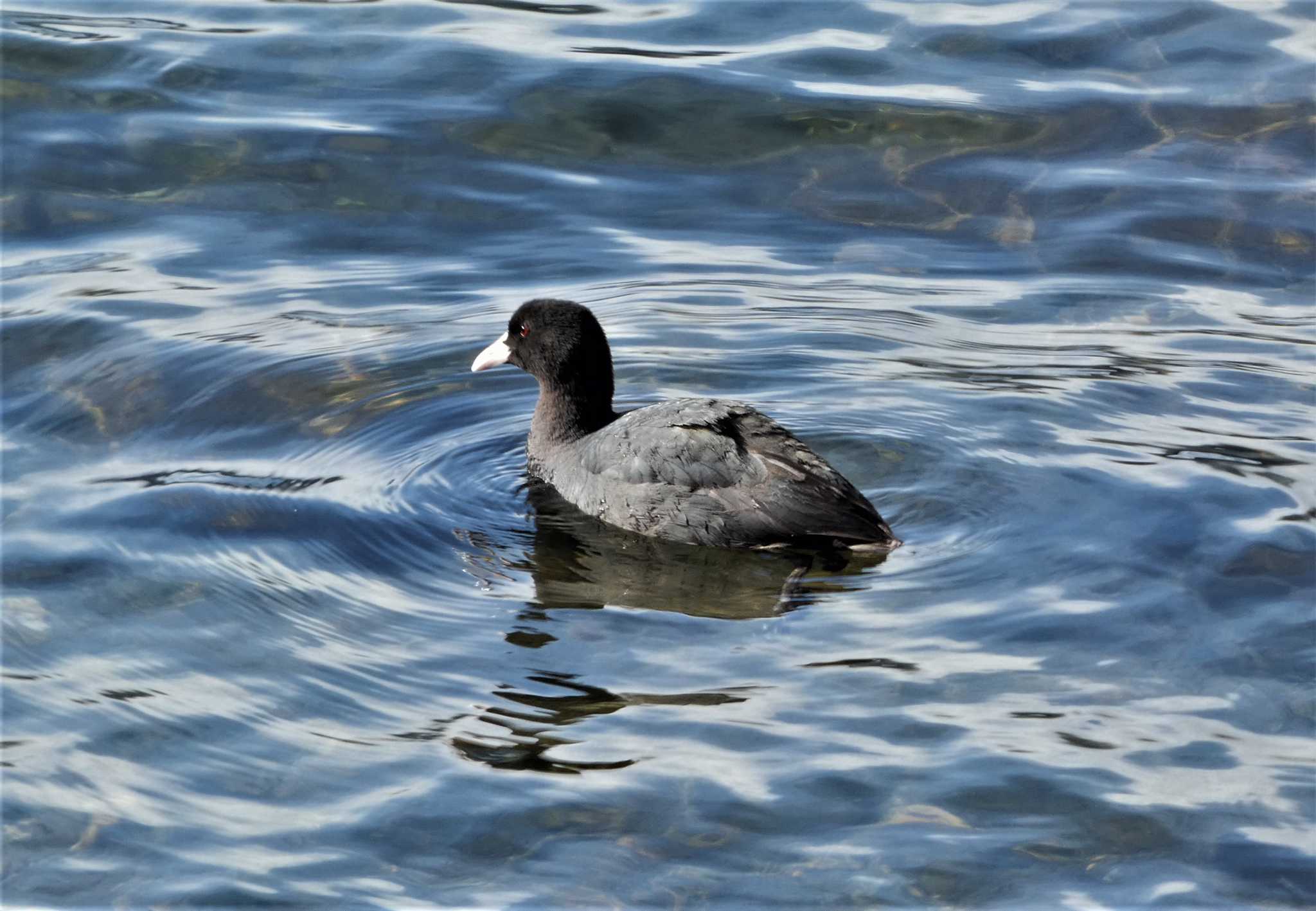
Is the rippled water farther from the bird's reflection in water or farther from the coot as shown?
the coot

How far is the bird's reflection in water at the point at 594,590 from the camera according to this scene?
5.41 meters

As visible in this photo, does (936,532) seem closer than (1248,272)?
Yes

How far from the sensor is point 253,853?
489 cm

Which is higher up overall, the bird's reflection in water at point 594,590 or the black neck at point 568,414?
the black neck at point 568,414

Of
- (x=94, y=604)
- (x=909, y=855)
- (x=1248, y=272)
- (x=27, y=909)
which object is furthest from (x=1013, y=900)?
(x=1248, y=272)

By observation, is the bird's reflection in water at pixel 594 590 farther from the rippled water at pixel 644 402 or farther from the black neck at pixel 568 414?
the black neck at pixel 568 414

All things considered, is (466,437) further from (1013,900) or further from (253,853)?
(1013,900)

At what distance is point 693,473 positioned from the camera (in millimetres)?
6859

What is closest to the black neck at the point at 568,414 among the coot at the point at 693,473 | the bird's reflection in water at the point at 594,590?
the coot at the point at 693,473

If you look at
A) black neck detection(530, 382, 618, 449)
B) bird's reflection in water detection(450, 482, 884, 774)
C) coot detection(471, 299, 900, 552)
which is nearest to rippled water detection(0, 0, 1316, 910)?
bird's reflection in water detection(450, 482, 884, 774)

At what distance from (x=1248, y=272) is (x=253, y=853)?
7111 mm

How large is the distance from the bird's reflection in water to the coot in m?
0.09

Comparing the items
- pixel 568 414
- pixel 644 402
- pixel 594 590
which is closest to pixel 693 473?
pixel 594 590

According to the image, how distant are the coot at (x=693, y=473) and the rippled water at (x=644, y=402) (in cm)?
14
